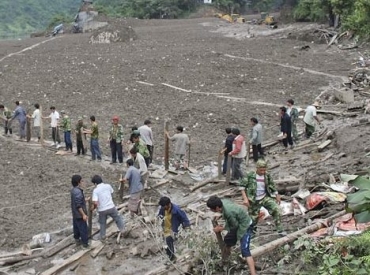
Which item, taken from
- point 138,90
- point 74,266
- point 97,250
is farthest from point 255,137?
point 138,90

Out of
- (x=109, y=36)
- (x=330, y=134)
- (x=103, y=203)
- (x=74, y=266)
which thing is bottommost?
(x=74, y=266)

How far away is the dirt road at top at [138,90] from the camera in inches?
500

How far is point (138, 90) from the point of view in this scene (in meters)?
22.5

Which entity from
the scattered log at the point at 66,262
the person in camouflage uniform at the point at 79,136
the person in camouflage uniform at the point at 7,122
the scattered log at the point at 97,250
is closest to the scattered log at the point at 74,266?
the scattered log at the point at 66,262

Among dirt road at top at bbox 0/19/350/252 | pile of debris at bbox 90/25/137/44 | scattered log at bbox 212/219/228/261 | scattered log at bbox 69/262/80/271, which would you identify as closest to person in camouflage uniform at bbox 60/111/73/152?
dirt road at top at bbox 0/19/350/252

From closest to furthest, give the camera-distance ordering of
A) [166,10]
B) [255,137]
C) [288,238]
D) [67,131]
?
[288,238] < [255,137] < [67,131] < [166,10]

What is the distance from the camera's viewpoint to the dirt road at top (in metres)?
12.7

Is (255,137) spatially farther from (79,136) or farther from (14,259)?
(14,259)

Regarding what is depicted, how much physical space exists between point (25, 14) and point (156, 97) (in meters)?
71.1

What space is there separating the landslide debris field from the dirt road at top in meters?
0.04

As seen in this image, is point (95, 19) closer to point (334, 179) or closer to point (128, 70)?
point (128, 70)

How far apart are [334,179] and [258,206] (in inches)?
107

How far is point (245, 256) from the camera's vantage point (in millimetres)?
7793

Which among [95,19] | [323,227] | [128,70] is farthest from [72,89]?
[95,19]
